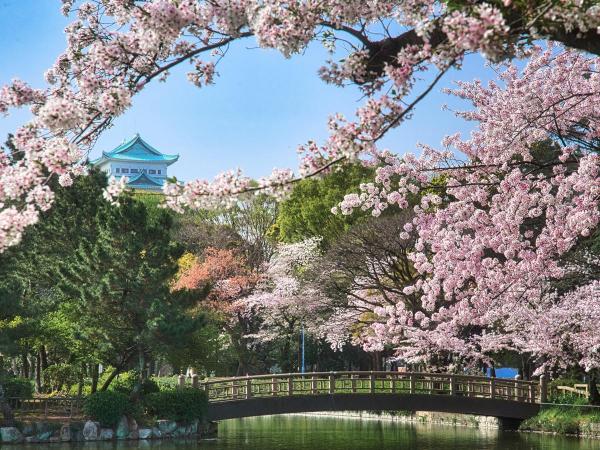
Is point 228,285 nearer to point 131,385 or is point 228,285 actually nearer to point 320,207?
point 320,207

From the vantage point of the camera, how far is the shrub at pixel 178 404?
2170 centimetres

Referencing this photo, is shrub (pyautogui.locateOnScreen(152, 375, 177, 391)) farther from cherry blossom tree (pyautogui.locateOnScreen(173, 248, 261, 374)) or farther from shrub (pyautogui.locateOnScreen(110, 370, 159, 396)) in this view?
cherry blossom tree (pyautogui.locateOnScreen(173, 248, 261, 374))

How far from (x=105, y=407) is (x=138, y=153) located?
2496 inches

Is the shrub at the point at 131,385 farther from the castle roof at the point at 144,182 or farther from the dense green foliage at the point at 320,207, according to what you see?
the castle roof at the point at 144,182

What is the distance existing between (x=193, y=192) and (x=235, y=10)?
105 centimetres

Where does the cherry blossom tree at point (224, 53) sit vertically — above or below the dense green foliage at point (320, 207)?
below

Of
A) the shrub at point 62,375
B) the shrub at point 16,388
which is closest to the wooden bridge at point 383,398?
the shrub at point 62,375

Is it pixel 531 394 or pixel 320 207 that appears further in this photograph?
pixel 320 207

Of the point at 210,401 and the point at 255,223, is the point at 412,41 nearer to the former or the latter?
the point at 210,401

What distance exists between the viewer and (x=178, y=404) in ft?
71.6

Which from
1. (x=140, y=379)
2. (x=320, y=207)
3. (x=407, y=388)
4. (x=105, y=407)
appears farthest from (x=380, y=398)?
(x=320, y=207)

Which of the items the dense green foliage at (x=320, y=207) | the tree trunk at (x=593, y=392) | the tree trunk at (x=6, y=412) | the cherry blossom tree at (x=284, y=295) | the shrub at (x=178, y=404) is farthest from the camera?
the dense green foliage at (x=320, y=207)

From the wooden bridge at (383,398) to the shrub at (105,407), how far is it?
2.45 meters

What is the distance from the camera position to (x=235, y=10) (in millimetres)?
4988
